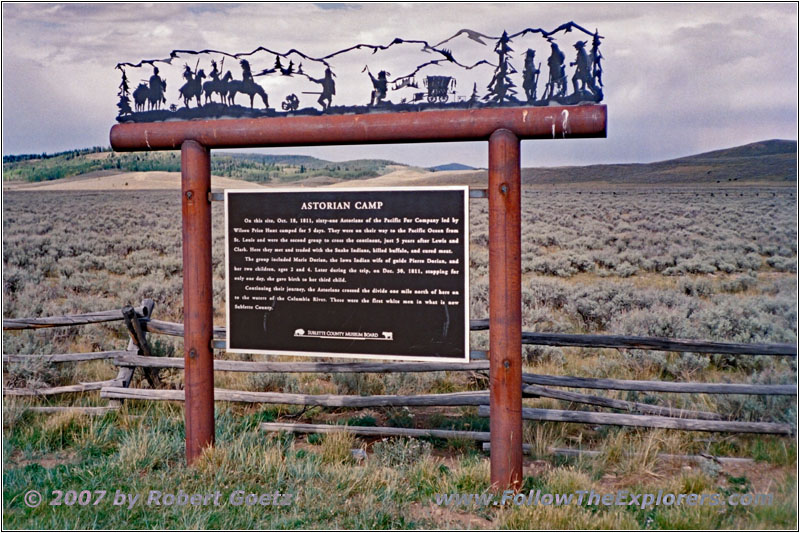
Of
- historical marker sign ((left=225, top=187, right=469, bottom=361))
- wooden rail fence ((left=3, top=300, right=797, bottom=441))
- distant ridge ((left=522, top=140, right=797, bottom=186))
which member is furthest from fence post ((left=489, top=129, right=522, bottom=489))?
distant ridge ((left=522, top=140, right=797, bottom=186))

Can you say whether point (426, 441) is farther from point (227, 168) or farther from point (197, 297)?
point (227, 168)

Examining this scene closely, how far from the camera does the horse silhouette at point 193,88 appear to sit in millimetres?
4758

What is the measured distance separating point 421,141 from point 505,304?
116 centimetres

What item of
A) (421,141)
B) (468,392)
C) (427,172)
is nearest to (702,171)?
(427,172)

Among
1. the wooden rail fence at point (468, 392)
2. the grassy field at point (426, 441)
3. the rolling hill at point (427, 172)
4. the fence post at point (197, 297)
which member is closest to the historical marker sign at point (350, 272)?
the fence post at point (197, 297)

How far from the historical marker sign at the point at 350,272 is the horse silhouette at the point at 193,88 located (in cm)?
70

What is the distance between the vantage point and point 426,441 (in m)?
5.78

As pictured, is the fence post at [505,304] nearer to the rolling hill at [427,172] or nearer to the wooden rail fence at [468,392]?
the wooden rail fence at [468,392]

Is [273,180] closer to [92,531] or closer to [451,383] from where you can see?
[451,383]

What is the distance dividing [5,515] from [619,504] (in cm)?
379

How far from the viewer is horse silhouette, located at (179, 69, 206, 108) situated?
4758mm

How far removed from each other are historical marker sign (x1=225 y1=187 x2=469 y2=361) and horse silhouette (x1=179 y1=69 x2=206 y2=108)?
2.28 ft

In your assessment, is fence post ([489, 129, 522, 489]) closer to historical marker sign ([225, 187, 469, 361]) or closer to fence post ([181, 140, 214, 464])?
historical marker sign ([225, 187, 469, 361])

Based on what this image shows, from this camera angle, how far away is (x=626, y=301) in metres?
11.0
